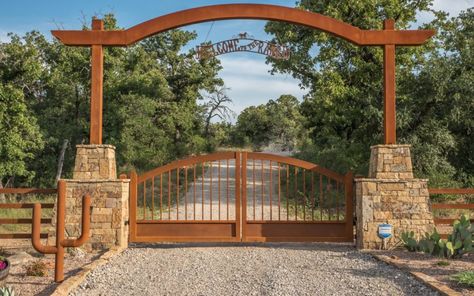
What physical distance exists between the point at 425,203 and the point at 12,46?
14.2m

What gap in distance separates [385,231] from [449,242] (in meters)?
1.20

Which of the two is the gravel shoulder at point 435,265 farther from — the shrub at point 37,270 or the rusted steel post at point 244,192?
the shrub at point 37,270

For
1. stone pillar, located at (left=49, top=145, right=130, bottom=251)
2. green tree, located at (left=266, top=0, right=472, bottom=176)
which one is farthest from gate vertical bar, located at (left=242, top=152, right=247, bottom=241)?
green tree, located at (left=266, top=0, right=472, bottom=176)

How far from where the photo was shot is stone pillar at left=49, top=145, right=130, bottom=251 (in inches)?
354

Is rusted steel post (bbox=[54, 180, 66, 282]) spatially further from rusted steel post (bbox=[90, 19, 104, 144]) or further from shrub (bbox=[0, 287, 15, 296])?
rusted steel post (bbox=[90, 19, 104, 144])

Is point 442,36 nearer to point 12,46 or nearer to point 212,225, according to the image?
point 212,225

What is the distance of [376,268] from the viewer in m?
7.33

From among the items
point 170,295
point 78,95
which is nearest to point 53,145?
point 78,95

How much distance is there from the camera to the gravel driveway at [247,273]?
6.04 metres

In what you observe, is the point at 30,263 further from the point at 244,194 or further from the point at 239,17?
the point at 239,17

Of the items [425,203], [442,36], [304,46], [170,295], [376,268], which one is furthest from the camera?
[304,46]

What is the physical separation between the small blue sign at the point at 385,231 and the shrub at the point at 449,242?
0.35 m

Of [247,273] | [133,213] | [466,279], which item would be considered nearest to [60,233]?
[247,273]

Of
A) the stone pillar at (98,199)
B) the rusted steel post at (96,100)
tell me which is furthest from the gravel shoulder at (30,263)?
the rusted steel post at (96,100)
